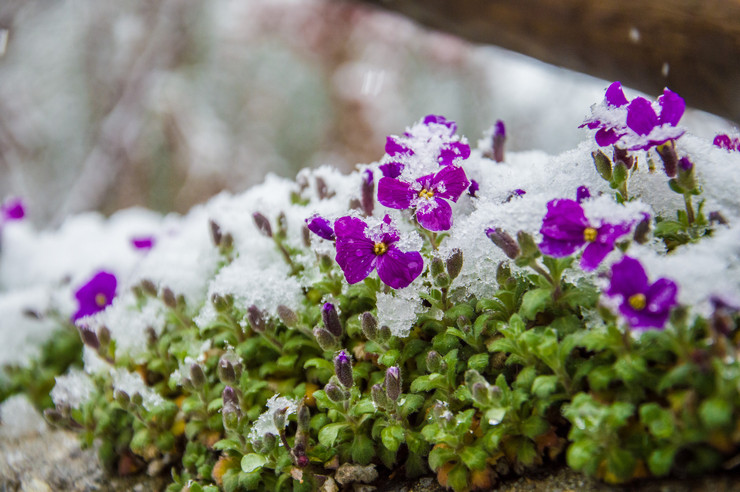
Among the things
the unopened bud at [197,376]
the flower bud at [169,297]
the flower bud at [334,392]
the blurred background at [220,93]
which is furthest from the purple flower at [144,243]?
the blurred background at [220,93]

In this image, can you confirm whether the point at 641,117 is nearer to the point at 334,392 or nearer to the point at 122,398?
the point at 334,392

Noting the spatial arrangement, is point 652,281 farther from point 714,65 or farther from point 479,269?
point 714,65

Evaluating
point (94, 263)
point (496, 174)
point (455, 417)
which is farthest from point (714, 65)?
point (94, 263)

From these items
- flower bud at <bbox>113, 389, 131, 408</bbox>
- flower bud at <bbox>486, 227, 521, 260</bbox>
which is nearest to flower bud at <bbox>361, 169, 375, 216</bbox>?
flower bud at <bbox>486, 227, 521, 260</bbox>

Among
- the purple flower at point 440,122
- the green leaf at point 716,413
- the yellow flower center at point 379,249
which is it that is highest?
the purple flower at point 440,122

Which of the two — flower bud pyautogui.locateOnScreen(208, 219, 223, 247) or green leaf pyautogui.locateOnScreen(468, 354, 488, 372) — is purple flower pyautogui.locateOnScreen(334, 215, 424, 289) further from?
flower bud pyautogui.locateOnScreen(208, 219, 223, 247)

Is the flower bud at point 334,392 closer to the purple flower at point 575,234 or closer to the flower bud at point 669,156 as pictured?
the purple flower at point 575,234

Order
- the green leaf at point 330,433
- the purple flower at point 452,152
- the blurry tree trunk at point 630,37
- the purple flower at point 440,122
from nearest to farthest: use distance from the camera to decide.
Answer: the green leaf at point 330,433, the purple flower at point 452,152, the purple flower at point 440,122, the blurry tree trunk at point 630,37
